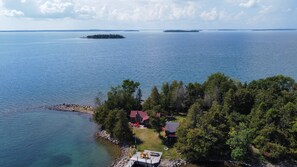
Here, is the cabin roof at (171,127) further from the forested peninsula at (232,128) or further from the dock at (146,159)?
the dock at (146,159)

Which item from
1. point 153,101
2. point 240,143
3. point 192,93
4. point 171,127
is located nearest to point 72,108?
point 153,101

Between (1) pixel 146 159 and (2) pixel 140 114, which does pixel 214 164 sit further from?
(2) pixel 140 114

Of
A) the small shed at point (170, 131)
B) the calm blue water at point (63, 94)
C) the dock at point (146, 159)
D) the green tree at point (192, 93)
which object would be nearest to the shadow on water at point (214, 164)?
the dock at point (146, 159)

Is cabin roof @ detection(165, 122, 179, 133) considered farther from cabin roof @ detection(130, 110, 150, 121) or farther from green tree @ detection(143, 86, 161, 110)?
green tree @ detection(143, 86, 161, 110)

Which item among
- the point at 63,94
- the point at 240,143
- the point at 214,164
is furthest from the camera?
the point at 63,94

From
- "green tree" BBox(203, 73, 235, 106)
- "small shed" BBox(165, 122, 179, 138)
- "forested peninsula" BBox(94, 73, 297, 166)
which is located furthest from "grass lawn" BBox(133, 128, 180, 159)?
"green tree" BBox(203, 73, 235, 106)

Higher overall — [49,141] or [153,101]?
[153,101]
